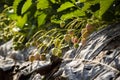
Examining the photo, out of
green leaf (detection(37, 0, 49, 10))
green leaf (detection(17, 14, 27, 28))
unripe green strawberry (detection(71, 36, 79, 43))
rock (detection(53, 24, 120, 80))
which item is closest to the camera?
rock (detection(53, 24, 120, 80))

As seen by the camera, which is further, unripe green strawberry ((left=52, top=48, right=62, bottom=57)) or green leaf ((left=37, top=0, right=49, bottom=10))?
green leaf ((left=37, top=0, right=49, bottom=10))

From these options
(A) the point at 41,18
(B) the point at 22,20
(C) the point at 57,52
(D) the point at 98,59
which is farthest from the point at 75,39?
(B) the point at 22,20

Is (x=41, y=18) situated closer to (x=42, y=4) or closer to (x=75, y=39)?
(x=42, y=4)

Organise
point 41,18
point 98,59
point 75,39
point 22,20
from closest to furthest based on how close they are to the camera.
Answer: point 98,59, point 75,39, point 41,18, point 22,20

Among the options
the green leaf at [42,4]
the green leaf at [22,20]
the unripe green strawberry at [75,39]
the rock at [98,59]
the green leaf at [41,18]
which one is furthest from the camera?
the green leaf at [22,20]

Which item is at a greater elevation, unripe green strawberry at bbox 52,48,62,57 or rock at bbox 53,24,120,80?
rock at bbox 53,24,120,80

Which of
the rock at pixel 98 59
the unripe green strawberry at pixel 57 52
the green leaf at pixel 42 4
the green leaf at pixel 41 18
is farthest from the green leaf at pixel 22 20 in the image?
the rock at pixel 98 59

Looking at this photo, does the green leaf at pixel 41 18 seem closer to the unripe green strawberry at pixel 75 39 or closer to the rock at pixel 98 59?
the unripe green strawberry at pixel 75 39

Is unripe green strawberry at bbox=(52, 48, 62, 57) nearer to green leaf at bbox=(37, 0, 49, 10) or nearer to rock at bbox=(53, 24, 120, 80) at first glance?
rock at bbox=(53, 24, 120, 80)

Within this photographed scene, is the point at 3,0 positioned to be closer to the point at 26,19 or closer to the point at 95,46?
the point at 26,19

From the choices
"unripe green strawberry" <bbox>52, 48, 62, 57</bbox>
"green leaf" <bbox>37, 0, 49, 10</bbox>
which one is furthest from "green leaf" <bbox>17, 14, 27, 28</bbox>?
"unripe green strawberry" <bbox>52, 48, 62, 57</bbox>

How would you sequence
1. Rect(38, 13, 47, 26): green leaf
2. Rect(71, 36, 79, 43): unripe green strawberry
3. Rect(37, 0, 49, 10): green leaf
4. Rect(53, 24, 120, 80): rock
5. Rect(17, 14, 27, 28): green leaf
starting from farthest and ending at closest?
Rect(17, 14, 27, 28): green leaf, Rect(38, 13, 47, 26): green leaf, Rect(37, 0, 49, 10): green leaf, Rect(71, 36, 79, 43): unripe green strawberry, Rect(53, 24, 120, 80): rock

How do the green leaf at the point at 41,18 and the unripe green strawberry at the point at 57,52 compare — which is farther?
the green leaf at the point at 41,18

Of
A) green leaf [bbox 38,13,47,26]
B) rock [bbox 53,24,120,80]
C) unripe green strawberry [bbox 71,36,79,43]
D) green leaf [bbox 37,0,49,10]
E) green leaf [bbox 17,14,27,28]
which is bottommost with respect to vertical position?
green leaf [bbox 17,14,27,28]
